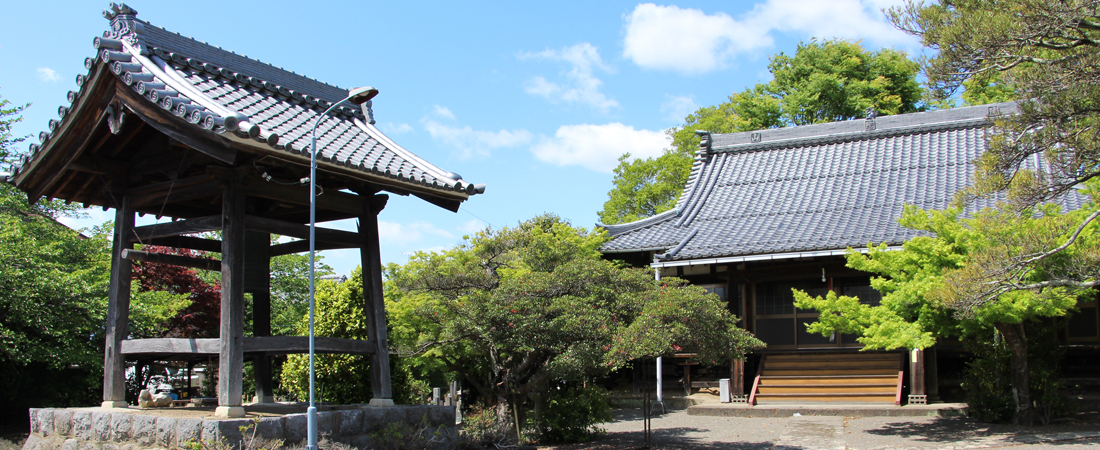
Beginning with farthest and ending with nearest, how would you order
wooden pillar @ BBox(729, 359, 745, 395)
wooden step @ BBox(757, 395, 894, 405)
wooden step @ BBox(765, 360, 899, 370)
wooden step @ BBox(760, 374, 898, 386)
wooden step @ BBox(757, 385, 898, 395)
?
1. wooden pillar @ BBox(729, 359, 745, 395)
2. wooden step @ BBox(765, 360, 899, 370)
3. wooden step @ BBox(760, 374, 898, 386)
4. wooden step @ BBox(757, 385, 898, 395)
5. wooden step @ BBox(757, 395, 894, 405)

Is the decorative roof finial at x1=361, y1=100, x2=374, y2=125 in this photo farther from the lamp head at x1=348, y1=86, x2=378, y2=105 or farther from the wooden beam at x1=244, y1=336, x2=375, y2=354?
the wooden beam at x1=244, y1=336, x2=375, y2=354

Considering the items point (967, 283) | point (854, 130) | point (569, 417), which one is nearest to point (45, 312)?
point (569, 417)

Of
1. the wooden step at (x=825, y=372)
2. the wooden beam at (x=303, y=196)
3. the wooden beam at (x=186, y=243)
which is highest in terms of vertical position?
the wooden beam at (x=303, y=196)

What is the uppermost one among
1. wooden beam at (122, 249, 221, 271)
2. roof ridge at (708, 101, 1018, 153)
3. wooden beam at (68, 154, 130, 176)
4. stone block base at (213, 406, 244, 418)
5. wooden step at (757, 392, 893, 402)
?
roof ridge at (708, 101, 1018, 153)

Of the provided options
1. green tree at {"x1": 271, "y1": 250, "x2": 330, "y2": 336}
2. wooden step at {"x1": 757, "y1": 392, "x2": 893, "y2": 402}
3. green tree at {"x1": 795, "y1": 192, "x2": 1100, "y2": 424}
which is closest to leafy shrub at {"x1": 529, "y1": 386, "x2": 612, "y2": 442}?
green tree at {"x1": 795, "y1": 192, "x2": 1100, "y2": 424}

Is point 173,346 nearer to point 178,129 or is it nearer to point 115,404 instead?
point 115,404

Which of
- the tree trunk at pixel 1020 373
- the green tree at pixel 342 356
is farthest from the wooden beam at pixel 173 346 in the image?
the tree trunk at pixel 1020 373

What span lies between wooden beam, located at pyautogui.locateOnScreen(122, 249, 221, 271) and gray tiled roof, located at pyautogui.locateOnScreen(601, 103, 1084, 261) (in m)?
9.27

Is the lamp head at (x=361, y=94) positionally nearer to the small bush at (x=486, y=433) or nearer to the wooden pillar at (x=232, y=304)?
the wooden pillar at (x=232, y=304)

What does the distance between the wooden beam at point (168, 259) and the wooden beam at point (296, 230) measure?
4.22 feet

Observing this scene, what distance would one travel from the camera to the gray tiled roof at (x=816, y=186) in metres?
15.9

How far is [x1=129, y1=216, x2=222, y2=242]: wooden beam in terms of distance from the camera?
8.02 m

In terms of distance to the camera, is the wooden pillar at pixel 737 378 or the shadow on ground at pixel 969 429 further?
the wooden pillar at pixel 737 378

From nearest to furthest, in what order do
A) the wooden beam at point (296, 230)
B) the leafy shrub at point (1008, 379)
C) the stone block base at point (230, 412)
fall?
1. the stone block base at point (230, 412)
2. the wooden beam at point (296, 230)
3. the leafy shrub at point (1008, 379)
